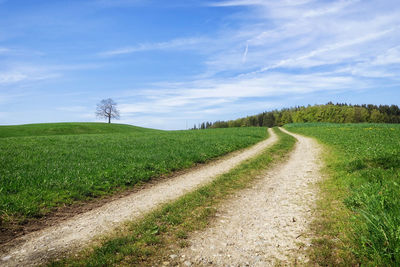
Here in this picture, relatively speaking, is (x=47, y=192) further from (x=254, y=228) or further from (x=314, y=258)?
(x=314, y=258)

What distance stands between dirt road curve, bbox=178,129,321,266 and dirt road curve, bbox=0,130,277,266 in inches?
103

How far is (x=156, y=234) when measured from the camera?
5.59m

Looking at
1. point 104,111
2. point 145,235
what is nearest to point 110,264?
point 145,235

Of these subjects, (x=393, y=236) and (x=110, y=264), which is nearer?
(x=393, y=236)

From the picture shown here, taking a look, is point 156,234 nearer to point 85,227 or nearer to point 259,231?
point 85,227

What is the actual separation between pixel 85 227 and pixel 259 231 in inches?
199

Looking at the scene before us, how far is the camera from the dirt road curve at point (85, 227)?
4891 mm

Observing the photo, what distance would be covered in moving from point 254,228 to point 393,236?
293 cm

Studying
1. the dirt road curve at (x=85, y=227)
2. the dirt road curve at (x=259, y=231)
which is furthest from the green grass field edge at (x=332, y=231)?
the dirt road curve at (x=85, y=227)

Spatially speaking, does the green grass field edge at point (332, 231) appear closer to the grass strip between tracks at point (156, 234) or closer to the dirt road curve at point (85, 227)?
the grass strip between tracks at point (156, 234)

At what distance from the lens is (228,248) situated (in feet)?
16.1

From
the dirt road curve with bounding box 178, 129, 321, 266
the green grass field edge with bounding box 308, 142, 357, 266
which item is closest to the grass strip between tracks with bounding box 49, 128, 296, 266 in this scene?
the dirt road curve with bounding box 178, 129, 321, 266

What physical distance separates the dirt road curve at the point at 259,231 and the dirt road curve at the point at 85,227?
2.61 m

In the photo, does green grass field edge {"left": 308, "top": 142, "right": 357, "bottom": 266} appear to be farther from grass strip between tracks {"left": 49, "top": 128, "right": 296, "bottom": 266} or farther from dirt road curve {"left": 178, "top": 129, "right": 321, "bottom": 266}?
grass strip between tracks {"left": 49, "top": 128, "right": 296, "bottom": 266}
